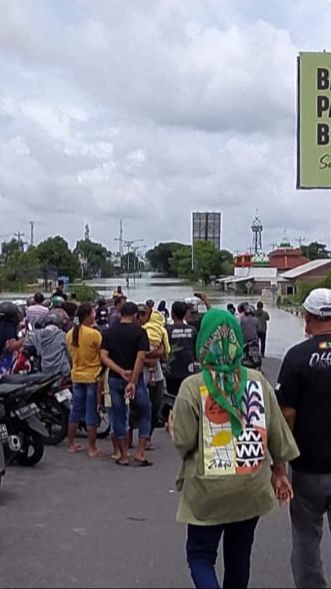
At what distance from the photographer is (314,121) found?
20375 millimetres

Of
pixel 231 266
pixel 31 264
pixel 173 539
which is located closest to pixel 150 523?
pixel 173 539

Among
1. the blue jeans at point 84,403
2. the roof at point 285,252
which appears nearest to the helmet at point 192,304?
the blue jeans at point 84,403

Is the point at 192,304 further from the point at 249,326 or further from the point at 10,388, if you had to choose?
the point at 10,388

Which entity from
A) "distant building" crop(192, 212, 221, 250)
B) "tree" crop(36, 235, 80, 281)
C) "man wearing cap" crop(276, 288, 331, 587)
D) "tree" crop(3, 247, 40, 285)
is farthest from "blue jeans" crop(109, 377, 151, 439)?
"distant building" crop(192, 212, 221, 250)

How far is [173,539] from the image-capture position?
21.2 ft

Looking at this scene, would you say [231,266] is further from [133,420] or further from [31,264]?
[133,420]

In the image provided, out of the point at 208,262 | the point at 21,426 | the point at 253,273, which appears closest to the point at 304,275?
the point at 253,273

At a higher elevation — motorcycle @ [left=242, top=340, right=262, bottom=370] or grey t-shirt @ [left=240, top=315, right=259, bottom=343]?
grey t-shirt @ [left=240, top=315, right=259, bottom=343]

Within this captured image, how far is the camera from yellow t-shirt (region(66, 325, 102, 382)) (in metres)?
10.1

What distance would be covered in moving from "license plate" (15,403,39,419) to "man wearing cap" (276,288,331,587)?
4.99 meters

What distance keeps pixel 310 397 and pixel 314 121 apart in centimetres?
1671

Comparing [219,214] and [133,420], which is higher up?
[219,214]

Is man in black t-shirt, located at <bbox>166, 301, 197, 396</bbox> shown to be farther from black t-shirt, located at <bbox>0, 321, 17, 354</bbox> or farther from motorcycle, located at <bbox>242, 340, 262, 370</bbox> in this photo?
motorcycle, located at <bbox>242, 340, 262, 370</bbox>

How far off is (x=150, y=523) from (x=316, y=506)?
271cm
